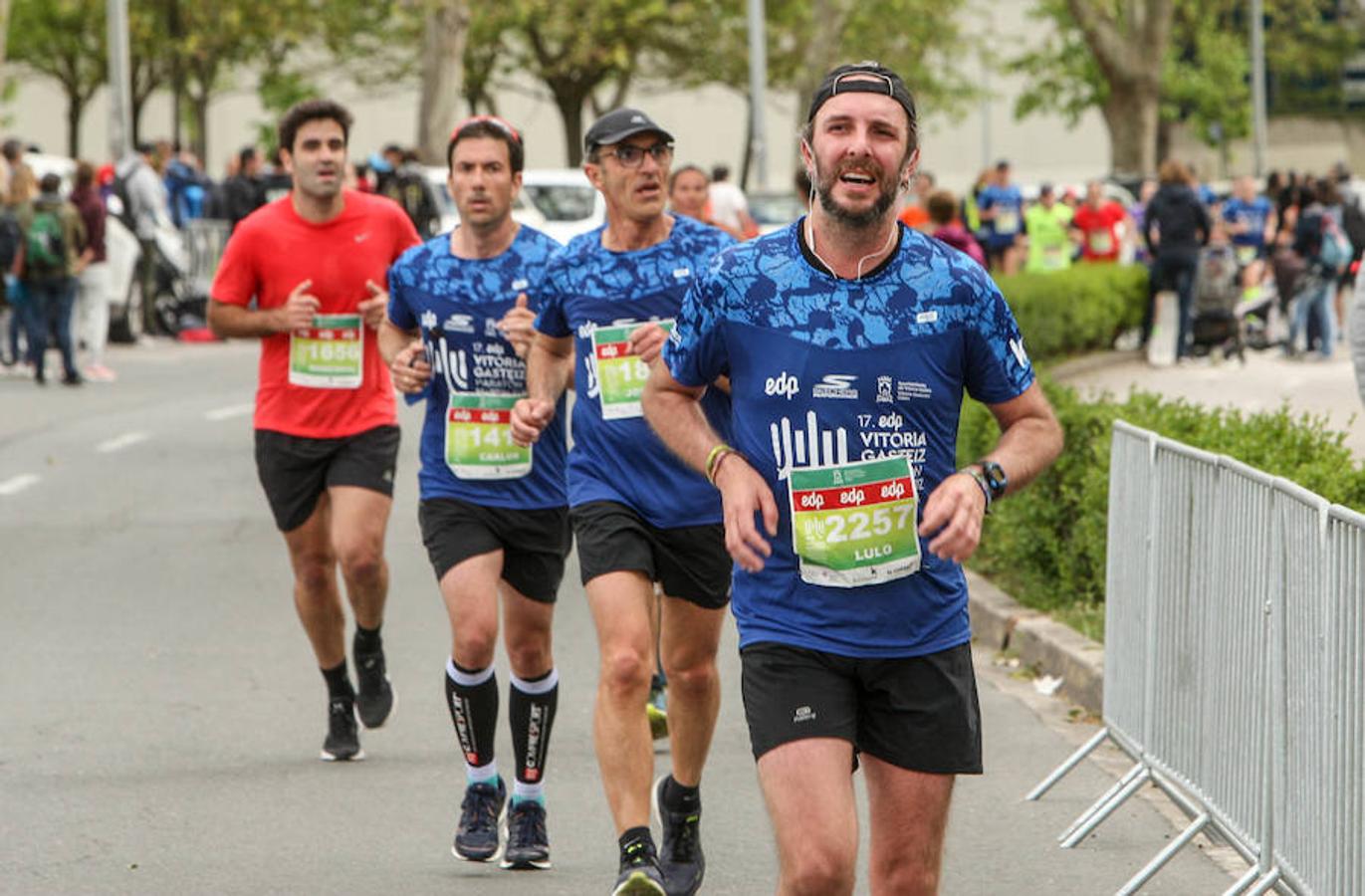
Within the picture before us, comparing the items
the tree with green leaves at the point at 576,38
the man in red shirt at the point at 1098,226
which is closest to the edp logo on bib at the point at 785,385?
the man in red shirt at the point at 1098,226

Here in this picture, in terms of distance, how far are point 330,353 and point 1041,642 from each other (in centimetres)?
→ 313

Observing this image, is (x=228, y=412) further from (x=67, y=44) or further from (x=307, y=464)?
(x=67, y=44)

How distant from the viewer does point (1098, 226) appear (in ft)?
98.8

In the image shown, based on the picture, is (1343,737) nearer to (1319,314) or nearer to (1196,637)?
(1196,637)

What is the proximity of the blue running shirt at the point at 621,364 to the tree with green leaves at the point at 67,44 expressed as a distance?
178 ft

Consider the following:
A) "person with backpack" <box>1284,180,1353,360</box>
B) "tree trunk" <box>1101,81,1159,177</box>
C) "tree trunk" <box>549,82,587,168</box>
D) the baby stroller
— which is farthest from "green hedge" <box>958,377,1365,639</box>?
"tree trunk" <box>549,82,587,168</box>

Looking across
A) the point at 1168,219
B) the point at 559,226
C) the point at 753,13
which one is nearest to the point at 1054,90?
the point at 753,13

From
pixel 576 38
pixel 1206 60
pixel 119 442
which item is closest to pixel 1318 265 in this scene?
pixel 119 442

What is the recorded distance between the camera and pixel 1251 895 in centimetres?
589

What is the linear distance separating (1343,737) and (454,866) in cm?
261

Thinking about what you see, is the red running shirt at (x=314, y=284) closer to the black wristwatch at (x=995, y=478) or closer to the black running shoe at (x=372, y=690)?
the black running shoe at (x=372, y=690)

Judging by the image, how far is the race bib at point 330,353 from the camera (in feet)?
27.0

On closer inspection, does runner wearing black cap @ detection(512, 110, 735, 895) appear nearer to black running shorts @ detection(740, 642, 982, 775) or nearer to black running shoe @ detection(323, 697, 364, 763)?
black running shorts @ detection(740, 642, 982, 775)

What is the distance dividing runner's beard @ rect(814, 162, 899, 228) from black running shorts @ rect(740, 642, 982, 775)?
792 millimetres
